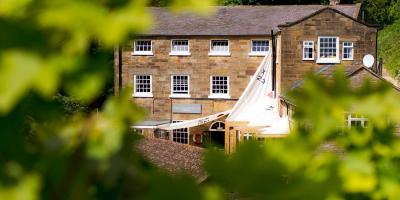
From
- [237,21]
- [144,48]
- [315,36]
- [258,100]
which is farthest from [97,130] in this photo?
[144,48]

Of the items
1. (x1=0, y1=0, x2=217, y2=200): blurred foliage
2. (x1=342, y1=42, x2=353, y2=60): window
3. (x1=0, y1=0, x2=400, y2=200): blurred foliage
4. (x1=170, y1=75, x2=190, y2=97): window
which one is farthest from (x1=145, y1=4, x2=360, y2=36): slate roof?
(x1=0, y1=0, x2=217, y2=200): blurred foliage

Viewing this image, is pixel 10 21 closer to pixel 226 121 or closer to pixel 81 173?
pixel 81 173

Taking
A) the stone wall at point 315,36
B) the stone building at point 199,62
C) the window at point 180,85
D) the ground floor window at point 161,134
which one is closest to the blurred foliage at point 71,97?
the stone wall at point 315,36

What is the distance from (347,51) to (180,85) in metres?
7.27

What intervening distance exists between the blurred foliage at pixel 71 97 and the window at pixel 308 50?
26.8 meters

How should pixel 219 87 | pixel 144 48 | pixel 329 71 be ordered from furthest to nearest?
pixel 144 48, pixel 219 87, pixel 329 71

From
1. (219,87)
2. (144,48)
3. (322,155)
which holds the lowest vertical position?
(322,155)

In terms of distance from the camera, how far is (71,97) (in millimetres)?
670

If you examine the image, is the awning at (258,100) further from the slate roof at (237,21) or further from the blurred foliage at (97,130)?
the blurred foliage at (97,130)

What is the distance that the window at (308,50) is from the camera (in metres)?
27.2

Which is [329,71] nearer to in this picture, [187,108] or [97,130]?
[187,108]

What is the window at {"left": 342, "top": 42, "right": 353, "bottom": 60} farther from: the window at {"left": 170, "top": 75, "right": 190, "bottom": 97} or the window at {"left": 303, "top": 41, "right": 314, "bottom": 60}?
the window at {"left": 170, "top": 75, "right": 190, "bottom": 97}

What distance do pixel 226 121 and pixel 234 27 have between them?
14.9 ft

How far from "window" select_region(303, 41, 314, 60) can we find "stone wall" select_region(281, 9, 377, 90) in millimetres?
118
